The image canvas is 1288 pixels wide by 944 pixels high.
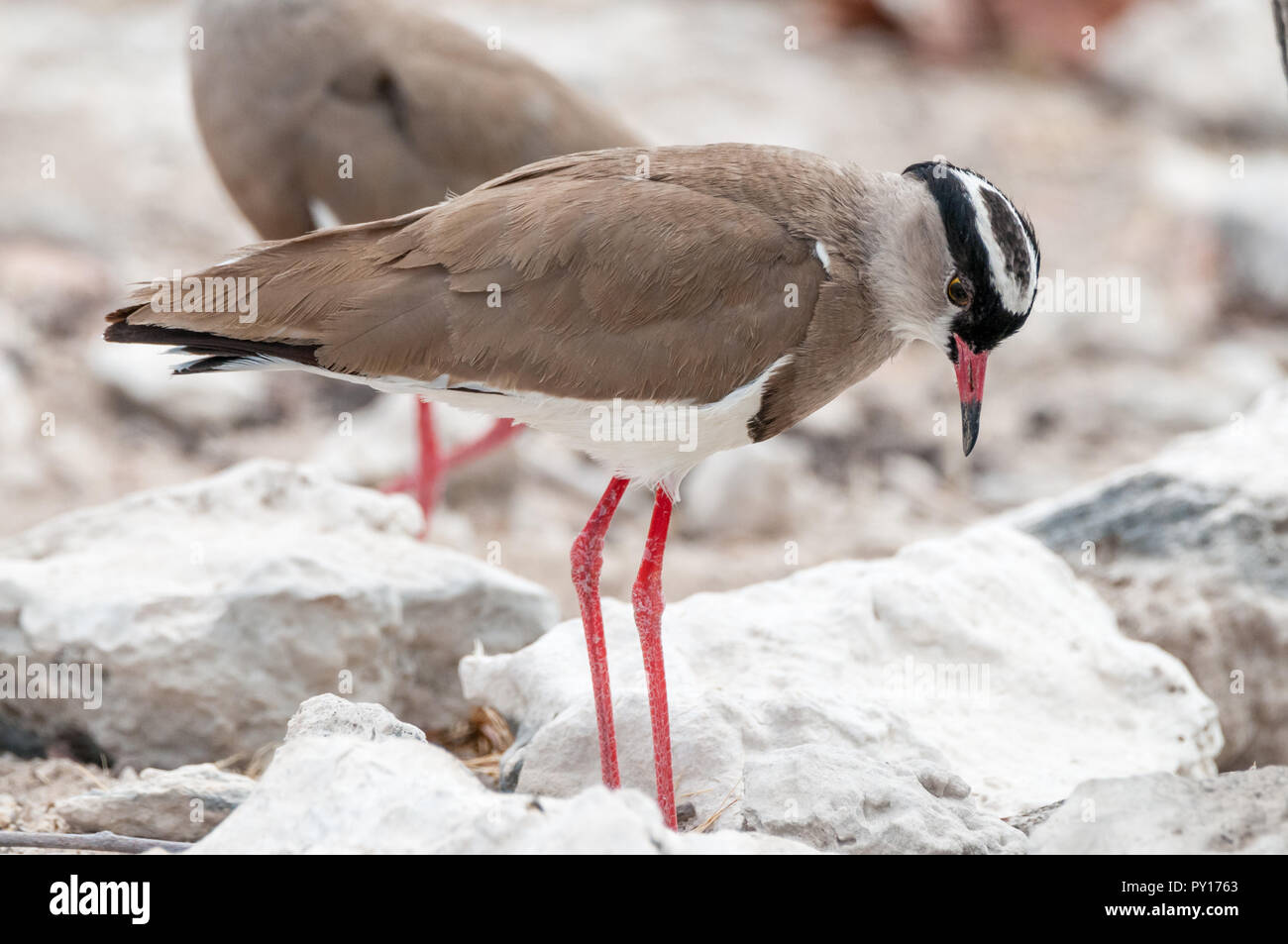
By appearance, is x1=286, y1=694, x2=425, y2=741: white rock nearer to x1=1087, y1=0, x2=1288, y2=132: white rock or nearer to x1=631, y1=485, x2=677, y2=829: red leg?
x1=631, y1=485, x2=677, y2=829: red leg

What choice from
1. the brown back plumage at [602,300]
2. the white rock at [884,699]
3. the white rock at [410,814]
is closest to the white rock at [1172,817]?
the white rock at [884,699]

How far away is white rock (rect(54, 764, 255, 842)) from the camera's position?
157 inches

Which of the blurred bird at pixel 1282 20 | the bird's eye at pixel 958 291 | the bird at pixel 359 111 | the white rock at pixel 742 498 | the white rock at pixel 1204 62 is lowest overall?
the white rock at pixel 742 498

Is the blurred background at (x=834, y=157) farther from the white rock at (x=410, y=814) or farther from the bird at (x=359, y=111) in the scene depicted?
the white rock at (x=410, y=814)

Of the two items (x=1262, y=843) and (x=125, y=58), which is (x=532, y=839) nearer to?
(x=1262, y=843)

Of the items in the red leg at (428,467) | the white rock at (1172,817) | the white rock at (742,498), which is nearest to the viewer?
the white rock at (1172,817)

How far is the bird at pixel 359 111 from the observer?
6387 millimetres

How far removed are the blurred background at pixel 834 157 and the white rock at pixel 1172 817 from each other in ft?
12.0

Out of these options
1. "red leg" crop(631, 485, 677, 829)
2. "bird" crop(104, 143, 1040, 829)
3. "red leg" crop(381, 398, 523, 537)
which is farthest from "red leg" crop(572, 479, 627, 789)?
"red leg" crop(381, 398, 523, 537)

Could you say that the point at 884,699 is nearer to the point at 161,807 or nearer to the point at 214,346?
the point at 161,807

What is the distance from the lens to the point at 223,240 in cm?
1027

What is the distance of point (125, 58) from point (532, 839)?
10804 millimetres

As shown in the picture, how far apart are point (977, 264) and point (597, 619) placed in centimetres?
143
